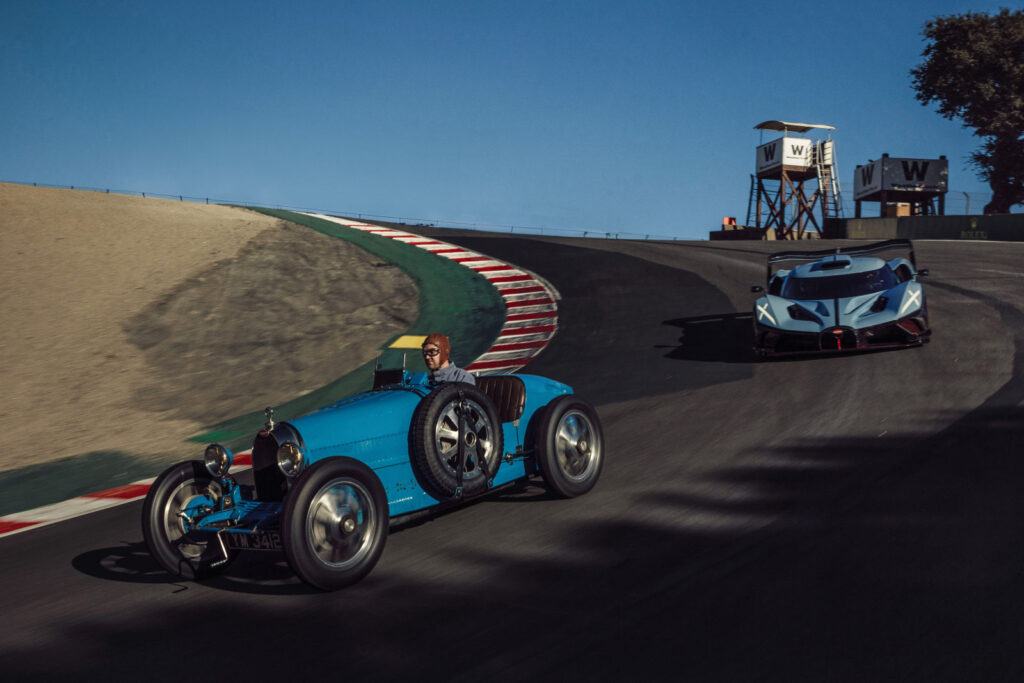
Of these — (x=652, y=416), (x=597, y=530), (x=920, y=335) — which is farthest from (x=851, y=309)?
(x=597, y=530)

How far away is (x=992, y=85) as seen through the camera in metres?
51.2

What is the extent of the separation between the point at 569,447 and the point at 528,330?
9.02 meters

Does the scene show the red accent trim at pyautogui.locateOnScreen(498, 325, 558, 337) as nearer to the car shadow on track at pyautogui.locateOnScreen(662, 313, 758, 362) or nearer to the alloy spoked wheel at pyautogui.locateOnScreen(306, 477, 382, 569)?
the car shadow on track at pyautogui.locateOnScreen(662, 313, 758, 362)

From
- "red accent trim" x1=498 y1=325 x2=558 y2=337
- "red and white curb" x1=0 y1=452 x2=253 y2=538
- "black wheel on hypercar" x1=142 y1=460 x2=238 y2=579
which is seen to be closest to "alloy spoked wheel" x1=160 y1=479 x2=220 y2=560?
"black wheel on hypercar" x1=142 y1=460 x2=238 y2=579

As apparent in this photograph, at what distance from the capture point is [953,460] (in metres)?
6.12

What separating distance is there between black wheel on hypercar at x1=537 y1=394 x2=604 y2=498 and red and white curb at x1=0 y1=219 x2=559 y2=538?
3.76 metres

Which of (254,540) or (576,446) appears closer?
(254,540)

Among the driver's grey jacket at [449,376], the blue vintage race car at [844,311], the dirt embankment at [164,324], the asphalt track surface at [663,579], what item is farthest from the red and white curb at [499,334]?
the blue vintage race car at [844,311]

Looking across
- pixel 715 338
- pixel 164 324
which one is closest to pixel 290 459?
pixel 715 338

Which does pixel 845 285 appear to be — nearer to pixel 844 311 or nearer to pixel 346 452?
pixel 844 311

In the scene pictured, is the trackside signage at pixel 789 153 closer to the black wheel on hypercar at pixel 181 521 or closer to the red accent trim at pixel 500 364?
the red accent trim at pixel 500 364

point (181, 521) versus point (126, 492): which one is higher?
point (181, 521)

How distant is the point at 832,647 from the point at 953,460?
11.3ft

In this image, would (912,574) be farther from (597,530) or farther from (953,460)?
(953,460)
